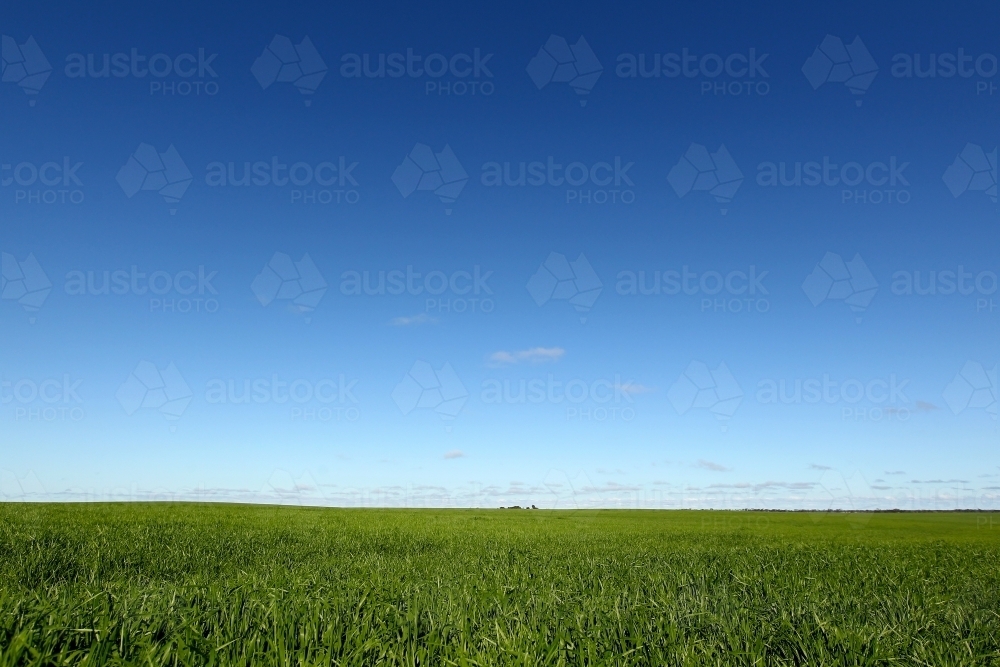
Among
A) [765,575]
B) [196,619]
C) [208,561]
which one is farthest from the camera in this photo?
[208,561]

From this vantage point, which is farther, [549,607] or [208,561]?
[208,561]

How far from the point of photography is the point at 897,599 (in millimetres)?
7883

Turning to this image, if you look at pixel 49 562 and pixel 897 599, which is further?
pixel 49 562

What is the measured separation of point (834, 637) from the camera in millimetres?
5090

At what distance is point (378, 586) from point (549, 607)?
6.87 feet

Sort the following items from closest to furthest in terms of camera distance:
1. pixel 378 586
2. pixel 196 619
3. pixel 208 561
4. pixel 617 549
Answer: pixel 196 619
pixel 378 586
pixel 208 561
pixel 617 549

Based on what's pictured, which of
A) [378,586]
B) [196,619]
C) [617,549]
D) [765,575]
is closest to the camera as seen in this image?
[196,619]

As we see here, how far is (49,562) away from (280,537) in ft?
22.0

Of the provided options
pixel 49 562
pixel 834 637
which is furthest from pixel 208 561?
pixel 834 637

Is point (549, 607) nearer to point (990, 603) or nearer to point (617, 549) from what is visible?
point (990, 603)

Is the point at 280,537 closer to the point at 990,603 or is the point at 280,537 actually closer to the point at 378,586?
the point at 378,586

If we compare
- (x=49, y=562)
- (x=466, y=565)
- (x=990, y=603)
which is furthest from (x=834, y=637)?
(x=49, y=562)

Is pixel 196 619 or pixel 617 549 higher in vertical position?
pixel 196 619

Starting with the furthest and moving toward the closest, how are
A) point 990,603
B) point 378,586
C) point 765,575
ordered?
point 765,575 < point 990,603 < point 378,586
